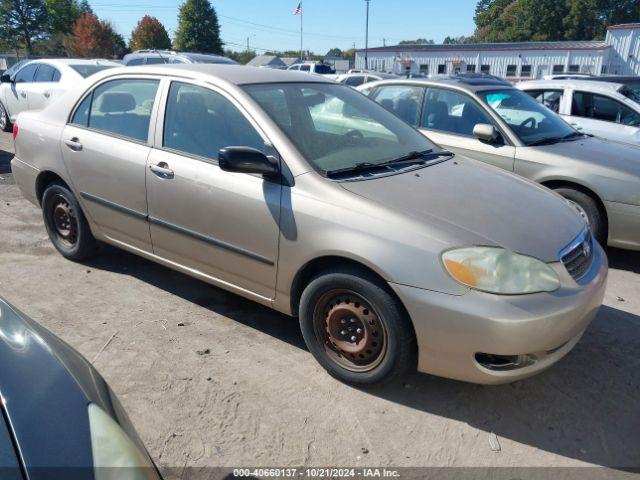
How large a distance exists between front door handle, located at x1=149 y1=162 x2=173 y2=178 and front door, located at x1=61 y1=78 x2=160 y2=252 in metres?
0.12

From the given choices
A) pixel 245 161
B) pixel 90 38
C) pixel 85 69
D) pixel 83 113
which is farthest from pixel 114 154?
pixel 90 38

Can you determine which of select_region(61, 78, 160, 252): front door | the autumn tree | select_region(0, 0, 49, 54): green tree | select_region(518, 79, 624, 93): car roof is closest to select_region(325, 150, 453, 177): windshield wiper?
select_region(61, 78, 160, 252): front door

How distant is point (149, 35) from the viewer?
6631cm

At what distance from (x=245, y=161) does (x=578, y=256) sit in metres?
1.96

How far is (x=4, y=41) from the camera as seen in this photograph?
44.4 m

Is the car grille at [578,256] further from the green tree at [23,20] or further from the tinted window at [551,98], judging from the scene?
the green tree at [23,20]

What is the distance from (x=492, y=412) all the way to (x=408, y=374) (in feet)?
1.75

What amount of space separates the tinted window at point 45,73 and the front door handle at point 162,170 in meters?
7.55

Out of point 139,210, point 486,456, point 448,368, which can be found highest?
point 139,210

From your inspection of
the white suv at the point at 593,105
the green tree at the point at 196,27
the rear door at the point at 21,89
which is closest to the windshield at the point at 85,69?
the rear door at the point at 21,89

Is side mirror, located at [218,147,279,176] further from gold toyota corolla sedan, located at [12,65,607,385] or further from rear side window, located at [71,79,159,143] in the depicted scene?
rear side window, located at [71,79,159,143]

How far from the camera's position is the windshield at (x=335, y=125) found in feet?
10.9

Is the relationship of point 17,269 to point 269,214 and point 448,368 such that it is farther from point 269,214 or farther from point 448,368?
point 448,368

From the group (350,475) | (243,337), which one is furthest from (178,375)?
(350,475)
